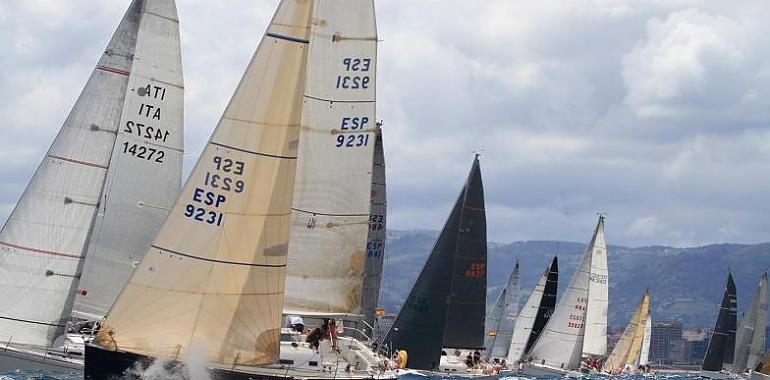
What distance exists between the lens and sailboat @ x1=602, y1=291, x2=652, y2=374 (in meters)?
101

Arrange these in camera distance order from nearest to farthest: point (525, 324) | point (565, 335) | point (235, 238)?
point (235, 238), point (565, 335), point (525, 324)

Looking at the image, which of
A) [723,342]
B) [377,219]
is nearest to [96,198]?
[377,219]

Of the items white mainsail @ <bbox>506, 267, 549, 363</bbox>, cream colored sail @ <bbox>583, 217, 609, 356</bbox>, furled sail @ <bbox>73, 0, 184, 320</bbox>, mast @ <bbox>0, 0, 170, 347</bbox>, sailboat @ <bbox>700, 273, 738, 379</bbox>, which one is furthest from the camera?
sailboat @ <bbox>700, 273, 738, 379</bbox>

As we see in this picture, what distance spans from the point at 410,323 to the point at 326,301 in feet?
59.0

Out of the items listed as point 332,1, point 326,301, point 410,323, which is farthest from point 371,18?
point 410,323

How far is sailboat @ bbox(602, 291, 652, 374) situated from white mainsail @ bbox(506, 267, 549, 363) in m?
15.5

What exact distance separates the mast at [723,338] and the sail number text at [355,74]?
6884cm

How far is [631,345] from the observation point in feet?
339

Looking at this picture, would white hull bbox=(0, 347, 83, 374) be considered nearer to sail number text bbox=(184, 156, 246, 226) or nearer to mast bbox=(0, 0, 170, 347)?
mast bbox=(0, 0, 170, 347)

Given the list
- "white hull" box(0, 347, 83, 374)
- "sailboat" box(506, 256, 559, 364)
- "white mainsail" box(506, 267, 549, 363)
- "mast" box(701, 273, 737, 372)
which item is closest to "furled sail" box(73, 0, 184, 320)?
"white hull" box(0, 347, 83, 374)

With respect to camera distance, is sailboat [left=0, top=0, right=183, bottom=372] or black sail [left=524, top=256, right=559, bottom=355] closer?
sailboat [left=0, top=0, right=183, bottom=372]

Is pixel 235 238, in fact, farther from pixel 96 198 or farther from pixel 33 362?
pixel 96 198

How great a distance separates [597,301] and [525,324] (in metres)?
5.09

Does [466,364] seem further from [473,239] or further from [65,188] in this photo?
[65,188]
